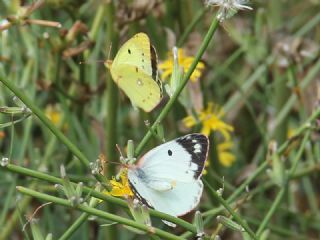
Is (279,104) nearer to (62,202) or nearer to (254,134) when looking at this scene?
(254,134)

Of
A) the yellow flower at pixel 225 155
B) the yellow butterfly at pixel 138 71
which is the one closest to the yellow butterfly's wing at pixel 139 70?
the yellow butterfly at pixel 138 71

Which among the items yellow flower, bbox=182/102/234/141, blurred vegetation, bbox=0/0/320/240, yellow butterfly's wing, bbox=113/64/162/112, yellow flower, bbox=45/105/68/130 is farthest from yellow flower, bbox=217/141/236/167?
yellow butterfly's wing, bbox=113/64/162/112

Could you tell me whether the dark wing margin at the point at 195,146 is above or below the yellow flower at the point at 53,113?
below

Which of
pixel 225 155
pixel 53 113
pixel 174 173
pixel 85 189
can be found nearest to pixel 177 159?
pixel 174 173

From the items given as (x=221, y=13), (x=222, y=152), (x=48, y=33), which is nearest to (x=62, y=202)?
(x=221, y=13)

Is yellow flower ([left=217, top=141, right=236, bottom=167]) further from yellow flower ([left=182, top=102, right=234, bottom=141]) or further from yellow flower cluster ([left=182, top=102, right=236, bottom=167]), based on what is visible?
yellow flower ([left=182, top=102, right=234, bottom=141])

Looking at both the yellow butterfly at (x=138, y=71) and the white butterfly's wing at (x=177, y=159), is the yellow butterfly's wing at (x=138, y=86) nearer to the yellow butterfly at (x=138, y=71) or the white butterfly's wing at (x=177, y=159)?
the yellow butterfly at (x=138, y=71)

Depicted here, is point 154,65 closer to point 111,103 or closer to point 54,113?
point 111,103
